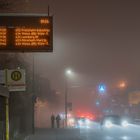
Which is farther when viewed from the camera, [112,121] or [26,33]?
[112,121]

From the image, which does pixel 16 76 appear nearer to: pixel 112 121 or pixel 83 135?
pixel 83 135

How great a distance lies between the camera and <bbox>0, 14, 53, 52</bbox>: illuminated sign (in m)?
22.5

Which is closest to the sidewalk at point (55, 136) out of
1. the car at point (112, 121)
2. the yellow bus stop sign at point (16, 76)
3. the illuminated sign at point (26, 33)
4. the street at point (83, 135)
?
the street at point (83, 135)

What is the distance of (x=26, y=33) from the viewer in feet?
74.3

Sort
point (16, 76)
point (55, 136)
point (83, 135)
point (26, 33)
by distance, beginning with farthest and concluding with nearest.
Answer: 1. point (83, 135)
2. point (55, 136)
3. point (26, 33)
4. point (16, 76)

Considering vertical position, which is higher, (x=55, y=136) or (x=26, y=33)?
(x=26, y=33)

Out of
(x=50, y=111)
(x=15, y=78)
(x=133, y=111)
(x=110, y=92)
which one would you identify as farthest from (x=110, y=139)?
(x=110, y=92)

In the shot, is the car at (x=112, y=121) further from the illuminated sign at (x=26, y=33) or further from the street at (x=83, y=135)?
the illuminated sign at (x=26, y=33)

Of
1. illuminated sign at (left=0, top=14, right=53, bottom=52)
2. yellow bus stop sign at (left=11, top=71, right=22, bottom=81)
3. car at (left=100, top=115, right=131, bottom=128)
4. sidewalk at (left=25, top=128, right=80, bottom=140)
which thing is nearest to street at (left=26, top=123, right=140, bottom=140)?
sidewalk at (left=25, top=128, right=80, bottom=140)

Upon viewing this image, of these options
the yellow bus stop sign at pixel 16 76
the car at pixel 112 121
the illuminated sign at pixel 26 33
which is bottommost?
the car at pixel 112 121

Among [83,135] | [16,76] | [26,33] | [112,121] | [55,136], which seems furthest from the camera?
[112,121]

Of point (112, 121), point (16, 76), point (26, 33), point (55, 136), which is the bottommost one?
point (112, 121)

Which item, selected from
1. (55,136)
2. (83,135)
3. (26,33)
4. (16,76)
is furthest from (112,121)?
(16,76)

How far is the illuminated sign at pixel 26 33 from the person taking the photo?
2255cm
